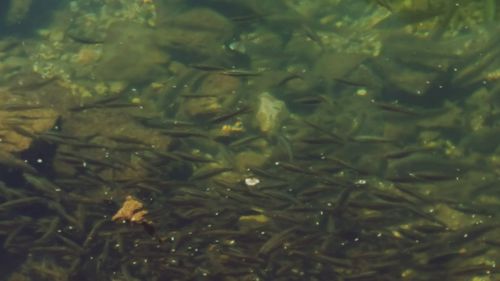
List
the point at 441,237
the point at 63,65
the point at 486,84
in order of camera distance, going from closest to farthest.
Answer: the point at 441,237, the point at 486,84, the point at 63,65

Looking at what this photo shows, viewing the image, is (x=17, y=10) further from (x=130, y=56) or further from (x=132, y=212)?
(x=132, y=212)

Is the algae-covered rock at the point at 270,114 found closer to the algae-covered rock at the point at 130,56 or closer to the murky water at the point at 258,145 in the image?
the murky water at the point at 258,145

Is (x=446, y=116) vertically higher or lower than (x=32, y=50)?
higher

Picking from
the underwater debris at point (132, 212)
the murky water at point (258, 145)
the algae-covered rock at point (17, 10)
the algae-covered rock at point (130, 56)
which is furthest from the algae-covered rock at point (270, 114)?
the algae-covered rock at point (17, 10)

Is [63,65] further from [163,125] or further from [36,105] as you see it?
[163,125]

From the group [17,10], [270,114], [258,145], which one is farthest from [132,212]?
[17,10]

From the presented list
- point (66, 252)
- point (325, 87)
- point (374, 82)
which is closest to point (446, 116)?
point (374, 82)

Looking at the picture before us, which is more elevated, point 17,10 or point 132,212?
point 132,212
